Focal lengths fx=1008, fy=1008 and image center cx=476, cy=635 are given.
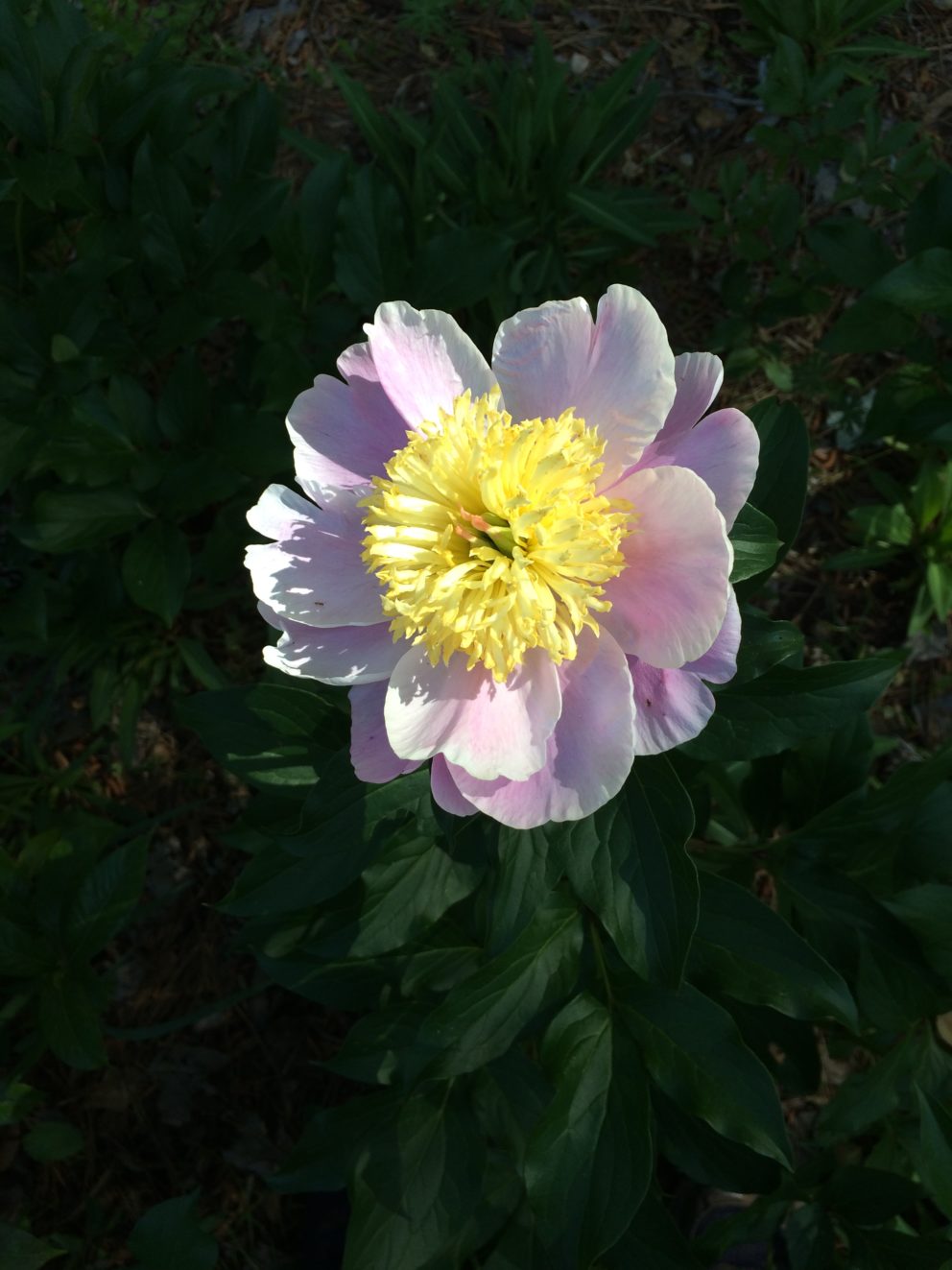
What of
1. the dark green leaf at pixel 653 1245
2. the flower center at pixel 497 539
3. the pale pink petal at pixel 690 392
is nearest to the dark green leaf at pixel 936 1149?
the dark green leaf at pixel 653 1245

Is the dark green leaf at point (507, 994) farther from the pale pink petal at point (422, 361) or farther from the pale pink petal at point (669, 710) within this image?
the pale pink petal at point (422, 361)

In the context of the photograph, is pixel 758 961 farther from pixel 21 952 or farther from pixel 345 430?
pixel 21 952

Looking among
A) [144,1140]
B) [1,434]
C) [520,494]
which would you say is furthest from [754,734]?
[144,1140]

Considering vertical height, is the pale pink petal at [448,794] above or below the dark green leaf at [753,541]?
below

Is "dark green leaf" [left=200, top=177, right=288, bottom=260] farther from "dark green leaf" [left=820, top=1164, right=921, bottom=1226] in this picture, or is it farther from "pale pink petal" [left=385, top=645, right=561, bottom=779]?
"dark green leaf" [left=820, top=1164, right=921, bottom=1226]

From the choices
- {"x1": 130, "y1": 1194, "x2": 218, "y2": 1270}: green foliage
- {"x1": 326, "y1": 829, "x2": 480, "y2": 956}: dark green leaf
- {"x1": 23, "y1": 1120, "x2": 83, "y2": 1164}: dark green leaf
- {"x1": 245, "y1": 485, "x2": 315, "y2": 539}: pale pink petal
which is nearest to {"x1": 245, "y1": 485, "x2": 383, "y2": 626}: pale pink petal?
{"x1": 245, "y1": 485, "x2": 315, "y2": 539}: pale pink petal

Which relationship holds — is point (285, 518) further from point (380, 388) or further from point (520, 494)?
point (520, 494)

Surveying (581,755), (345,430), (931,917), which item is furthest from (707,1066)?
(345,430)

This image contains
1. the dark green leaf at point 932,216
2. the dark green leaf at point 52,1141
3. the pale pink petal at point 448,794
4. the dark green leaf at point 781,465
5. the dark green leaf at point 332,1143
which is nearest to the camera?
the pale pink petal at point 448,794
